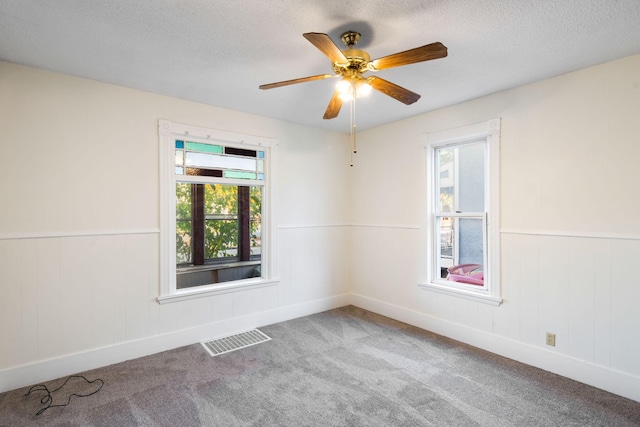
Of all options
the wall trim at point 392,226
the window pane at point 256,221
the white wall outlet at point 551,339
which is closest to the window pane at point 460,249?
the wall trim at point 392,226

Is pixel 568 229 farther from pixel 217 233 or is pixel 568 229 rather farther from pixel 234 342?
pixel 217 233

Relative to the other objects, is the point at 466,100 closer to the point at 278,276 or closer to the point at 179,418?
the point at 278,276

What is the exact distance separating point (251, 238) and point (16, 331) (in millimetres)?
2217

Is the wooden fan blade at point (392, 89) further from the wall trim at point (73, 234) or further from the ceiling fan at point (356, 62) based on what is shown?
the wall trim at point (73, 234)

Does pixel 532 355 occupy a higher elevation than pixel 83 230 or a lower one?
lower

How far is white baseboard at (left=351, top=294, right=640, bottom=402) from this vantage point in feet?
8.17

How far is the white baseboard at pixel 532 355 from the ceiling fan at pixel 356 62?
2.44 m

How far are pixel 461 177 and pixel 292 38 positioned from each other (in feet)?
7.87

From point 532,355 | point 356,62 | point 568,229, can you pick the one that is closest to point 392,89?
→ point 356,62

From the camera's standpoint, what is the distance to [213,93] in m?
3.22

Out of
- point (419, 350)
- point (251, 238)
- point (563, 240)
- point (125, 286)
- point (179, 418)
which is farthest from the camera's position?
point (251, 238)

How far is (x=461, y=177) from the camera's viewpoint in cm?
366

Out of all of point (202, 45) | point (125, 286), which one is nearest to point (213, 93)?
point (202, 45)

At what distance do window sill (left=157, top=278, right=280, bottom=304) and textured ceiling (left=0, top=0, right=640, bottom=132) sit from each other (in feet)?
6.61
